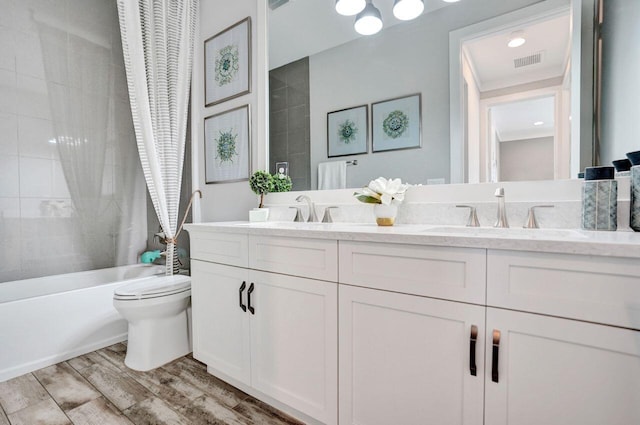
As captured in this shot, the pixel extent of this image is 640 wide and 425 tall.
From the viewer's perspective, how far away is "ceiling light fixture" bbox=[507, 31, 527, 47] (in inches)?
51.6

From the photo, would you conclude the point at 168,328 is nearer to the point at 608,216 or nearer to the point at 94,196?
the point at 94,196

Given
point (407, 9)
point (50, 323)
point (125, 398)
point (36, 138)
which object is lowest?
point (125, 398)

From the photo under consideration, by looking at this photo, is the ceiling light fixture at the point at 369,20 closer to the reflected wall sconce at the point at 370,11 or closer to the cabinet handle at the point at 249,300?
the reflected wall sconce at the point at 370,11

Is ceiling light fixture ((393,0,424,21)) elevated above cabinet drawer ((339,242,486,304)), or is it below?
above

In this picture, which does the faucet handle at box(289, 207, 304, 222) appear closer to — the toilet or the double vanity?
the double vanity

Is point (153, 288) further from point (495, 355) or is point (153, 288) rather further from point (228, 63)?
point (495, 355)

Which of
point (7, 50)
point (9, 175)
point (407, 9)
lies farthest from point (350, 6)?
point (9, 175)

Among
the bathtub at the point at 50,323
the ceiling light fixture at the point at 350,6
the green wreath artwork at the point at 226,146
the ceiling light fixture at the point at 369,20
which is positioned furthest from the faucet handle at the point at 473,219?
the bathtub at the point at 50,323

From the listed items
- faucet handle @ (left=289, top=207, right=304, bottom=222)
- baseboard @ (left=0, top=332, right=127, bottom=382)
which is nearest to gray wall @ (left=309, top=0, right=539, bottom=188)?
faucet handle @ (left=289, top=207, right=304, bottom=222)

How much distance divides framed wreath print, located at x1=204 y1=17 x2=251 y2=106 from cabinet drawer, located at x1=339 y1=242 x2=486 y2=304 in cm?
164

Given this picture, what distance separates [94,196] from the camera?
2717 millimetres

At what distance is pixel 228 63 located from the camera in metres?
2.32

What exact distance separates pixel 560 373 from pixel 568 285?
230mm

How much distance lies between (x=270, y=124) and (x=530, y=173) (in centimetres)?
154
